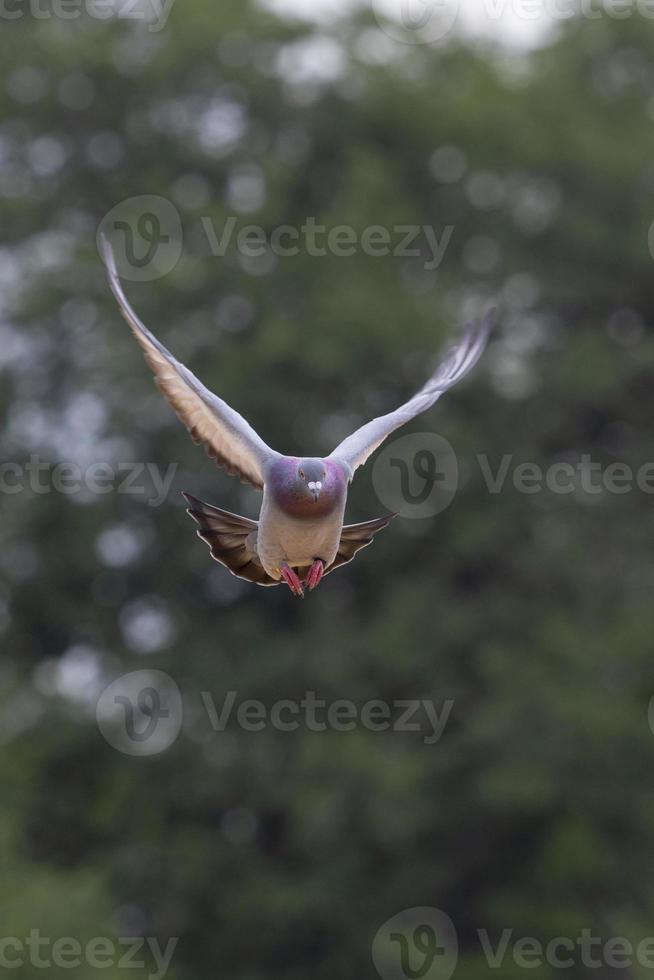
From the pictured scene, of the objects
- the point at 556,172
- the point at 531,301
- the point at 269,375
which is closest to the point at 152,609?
the point at 269,375

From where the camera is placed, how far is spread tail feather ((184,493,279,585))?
6.84m

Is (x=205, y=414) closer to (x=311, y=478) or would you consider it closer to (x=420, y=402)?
(x=311, y=478)

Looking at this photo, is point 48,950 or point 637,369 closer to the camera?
point 48,950

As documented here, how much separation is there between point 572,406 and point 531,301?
1716 millimetres

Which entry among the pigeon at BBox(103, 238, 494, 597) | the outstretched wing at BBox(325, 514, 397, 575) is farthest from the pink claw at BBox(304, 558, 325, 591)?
the outstretched wing at BBox(325, 514, 397, 575)

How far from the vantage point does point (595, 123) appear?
26875 mm

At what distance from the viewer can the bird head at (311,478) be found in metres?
6.14

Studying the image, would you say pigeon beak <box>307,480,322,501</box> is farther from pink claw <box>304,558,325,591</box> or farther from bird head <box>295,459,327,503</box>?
pink claw <box>304,558,325,591</box>

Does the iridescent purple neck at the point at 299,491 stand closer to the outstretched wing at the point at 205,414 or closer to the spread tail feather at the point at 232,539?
the outstretched wing at the point at 205,414

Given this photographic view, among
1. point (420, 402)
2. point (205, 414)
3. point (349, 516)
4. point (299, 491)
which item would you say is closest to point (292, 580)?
point (299, 491)

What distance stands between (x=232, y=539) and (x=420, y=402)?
3.55 ft

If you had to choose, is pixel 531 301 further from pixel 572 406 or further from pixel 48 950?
pixel 48 950

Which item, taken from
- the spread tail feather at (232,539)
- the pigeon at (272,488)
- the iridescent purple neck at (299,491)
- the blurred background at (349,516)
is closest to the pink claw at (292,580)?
the pigeon at (272,488)

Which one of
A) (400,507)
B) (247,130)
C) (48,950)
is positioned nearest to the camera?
(48,950)
